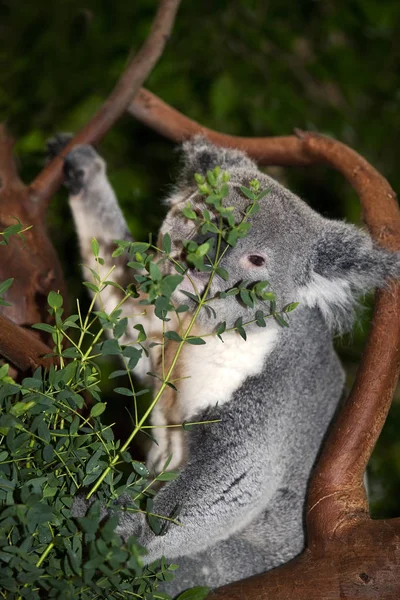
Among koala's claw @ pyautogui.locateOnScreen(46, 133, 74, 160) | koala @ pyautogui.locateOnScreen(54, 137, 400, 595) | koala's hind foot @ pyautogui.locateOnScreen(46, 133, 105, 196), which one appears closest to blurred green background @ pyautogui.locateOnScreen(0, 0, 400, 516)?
koala's claw @ pyautogui.locateOnScreen(46, 133, 74, 160)

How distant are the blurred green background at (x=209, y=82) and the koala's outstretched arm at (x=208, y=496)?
1.38 meters

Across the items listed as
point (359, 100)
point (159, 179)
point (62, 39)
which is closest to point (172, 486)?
point (159, 179)

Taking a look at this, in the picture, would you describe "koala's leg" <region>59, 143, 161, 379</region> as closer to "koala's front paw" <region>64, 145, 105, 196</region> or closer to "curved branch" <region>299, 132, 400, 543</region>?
"koala's front paw" <region>64, 145, 105, 196</region>

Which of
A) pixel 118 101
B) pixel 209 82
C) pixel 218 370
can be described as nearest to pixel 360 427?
pixel 218 370

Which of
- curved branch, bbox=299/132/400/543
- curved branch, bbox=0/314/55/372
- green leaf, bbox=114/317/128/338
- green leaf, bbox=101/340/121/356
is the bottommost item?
curved branch, bbox=0/314/55/372

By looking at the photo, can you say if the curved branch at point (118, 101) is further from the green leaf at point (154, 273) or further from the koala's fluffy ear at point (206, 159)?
the green leaf at point (154, 273)

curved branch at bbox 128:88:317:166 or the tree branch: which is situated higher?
curved branch at bbox 128:88:317:166

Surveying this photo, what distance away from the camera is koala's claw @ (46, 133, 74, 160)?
306 cm

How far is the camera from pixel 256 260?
84.7 inches

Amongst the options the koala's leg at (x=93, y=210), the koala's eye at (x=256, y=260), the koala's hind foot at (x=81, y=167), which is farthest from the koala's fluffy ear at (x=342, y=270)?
the koala's hind foot at (x=81, y=167)

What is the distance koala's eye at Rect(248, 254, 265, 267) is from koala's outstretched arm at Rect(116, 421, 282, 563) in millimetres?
530

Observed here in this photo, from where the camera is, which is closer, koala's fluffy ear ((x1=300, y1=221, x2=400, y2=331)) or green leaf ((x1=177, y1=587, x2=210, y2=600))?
green leaf ((x1=177, y1=587, x2=210, y2=600))

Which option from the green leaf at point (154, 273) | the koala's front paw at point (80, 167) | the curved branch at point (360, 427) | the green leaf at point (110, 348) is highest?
the green leaf at point (154, 273)

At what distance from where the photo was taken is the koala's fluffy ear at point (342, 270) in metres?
2.11
